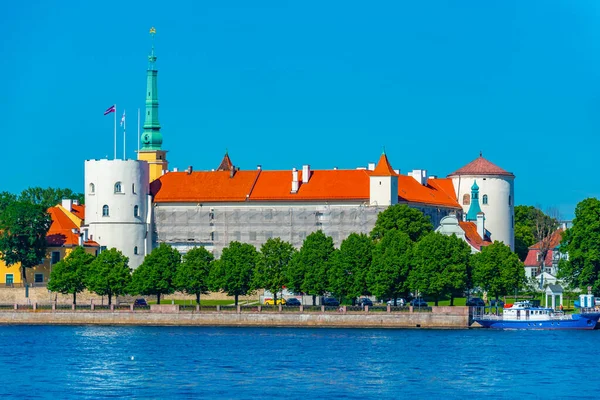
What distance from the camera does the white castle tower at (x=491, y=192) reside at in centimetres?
13775

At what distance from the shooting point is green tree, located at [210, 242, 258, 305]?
103 metres

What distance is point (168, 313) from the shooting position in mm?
99188

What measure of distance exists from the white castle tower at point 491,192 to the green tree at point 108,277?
40.5 m

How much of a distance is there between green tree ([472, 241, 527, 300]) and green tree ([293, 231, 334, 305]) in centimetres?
900

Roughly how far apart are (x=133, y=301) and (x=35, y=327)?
14377 millimetres

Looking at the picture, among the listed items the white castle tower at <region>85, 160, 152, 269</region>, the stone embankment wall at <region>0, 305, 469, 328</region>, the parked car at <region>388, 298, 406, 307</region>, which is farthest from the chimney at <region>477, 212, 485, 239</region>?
the stone embankment wall at <region>0, 305, 469, 328</region>

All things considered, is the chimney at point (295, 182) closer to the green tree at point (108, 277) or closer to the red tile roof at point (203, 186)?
the red tile roof at point (203, 186)

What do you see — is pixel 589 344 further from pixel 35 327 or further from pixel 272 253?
pixel 35 327

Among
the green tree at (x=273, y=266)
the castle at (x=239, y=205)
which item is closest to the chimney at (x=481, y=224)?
the castle at (x=239, y=205)

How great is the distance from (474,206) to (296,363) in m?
64.8

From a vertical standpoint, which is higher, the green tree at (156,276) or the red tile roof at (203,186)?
the red tile roof at (203,186)

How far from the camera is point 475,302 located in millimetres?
105062

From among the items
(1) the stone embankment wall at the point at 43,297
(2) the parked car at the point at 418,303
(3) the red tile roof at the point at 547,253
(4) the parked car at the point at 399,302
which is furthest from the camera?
(3) the red tile roof at the point at 547,253

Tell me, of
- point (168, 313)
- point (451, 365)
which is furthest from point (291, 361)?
point (168, 313)
